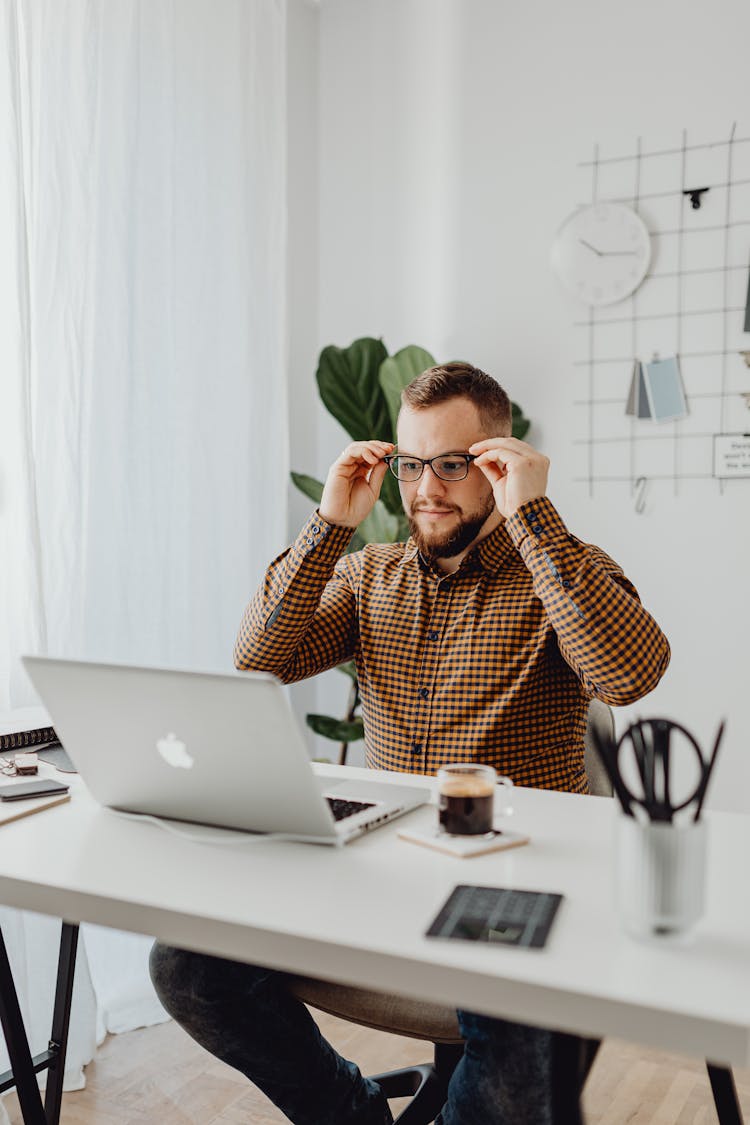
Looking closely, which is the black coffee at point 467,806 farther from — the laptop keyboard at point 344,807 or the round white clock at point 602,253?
the round white clock at point 602,253

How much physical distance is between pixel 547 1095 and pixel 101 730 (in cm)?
58

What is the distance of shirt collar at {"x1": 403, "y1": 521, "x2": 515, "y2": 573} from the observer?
65.7 inches

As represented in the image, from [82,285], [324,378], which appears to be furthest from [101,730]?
[324,378]

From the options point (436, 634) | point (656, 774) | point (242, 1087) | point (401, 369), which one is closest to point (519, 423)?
point (401, 369)

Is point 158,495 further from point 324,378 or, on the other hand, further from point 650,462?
point 650,462

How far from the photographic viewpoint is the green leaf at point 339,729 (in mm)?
2822

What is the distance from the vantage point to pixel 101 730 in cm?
111

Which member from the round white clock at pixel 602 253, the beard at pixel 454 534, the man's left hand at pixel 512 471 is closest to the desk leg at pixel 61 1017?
the beard at pixel 454 534

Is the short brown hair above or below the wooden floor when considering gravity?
above

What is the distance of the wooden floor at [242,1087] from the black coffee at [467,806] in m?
1.00

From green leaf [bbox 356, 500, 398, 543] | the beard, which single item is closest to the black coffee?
the beard

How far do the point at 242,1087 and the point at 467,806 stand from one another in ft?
3.98

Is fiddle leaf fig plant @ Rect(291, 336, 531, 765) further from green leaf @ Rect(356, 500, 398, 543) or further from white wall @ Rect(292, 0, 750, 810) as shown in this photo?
white wall @ Rect(292, 0, 750, 810)

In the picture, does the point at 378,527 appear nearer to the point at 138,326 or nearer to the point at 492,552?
the point at 138,326
